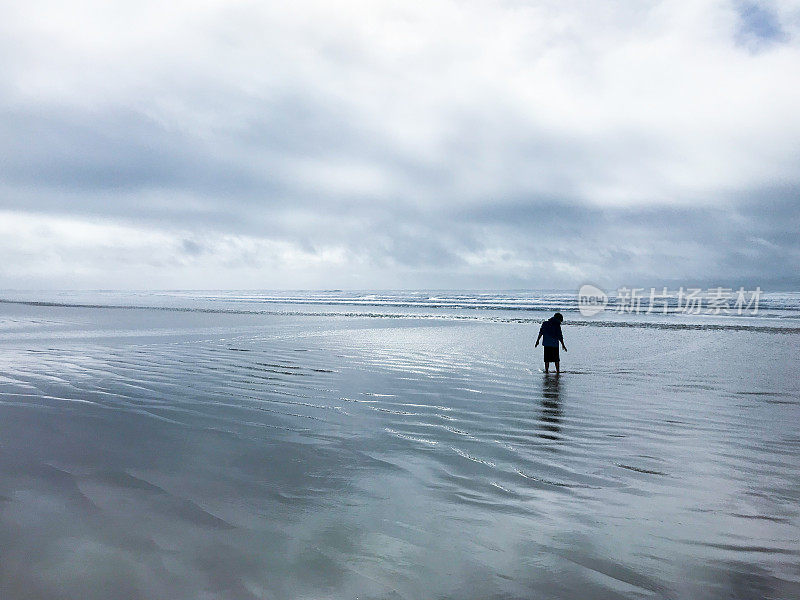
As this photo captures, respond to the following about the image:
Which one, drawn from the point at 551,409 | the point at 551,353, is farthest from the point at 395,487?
the point at 551,353

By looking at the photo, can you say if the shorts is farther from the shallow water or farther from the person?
the shallow water

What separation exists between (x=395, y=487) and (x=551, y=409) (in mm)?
5176

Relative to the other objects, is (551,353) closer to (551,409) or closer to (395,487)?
(551,409)

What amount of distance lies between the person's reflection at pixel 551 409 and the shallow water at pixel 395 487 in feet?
0.18

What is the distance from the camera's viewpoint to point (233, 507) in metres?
5.27

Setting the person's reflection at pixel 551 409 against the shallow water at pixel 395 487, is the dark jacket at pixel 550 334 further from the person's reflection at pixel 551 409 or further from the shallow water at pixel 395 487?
the shallow water at pixel 395 487

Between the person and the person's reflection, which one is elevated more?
the person

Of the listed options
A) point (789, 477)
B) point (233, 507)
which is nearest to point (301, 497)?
point (233, 507)

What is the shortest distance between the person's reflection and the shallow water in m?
0.06

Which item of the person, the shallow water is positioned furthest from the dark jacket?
the shallow water

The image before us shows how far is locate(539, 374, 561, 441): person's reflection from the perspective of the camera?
852cm

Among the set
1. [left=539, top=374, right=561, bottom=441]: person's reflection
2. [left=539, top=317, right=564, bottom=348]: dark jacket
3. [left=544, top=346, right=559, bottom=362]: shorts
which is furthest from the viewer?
[left=544, top=346, right=559, bottom=362]: shorts

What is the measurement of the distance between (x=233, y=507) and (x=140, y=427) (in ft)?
12.8

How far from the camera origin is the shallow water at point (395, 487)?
161 inches
